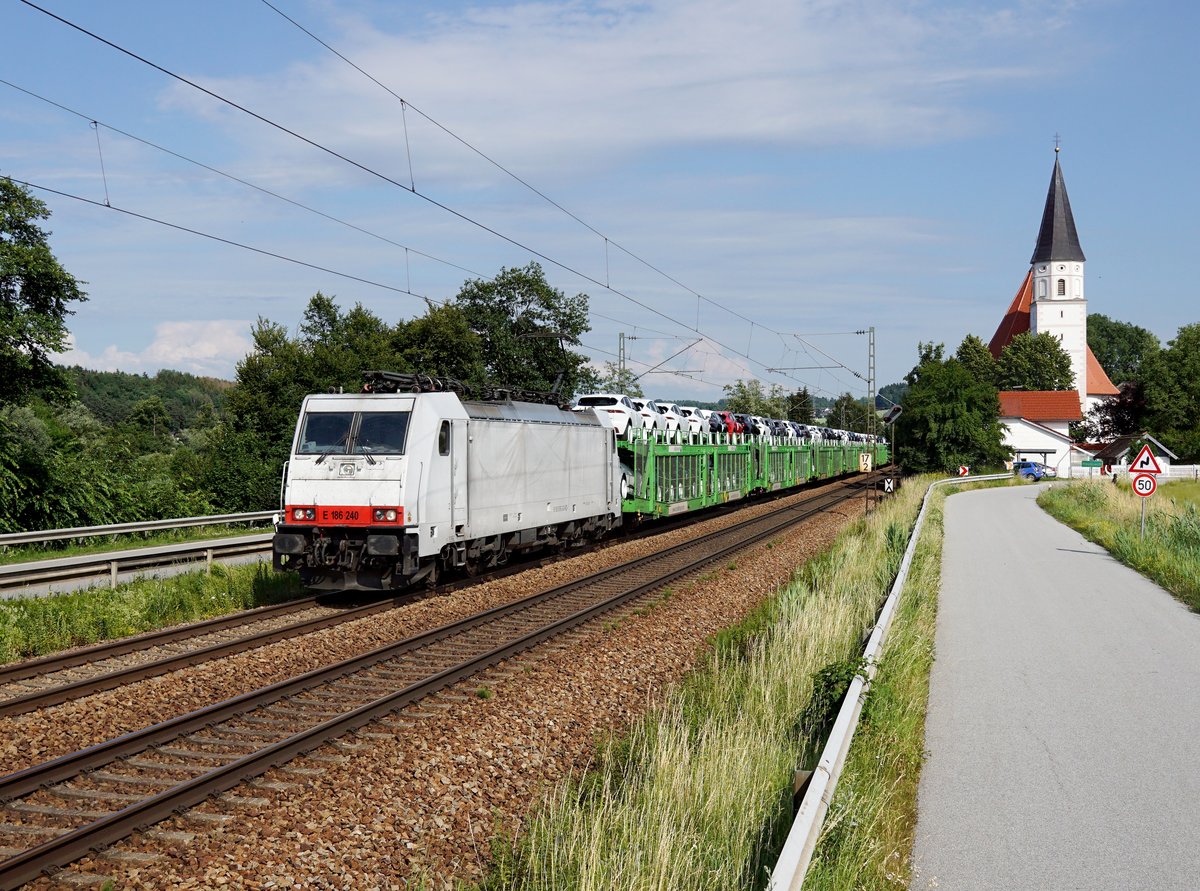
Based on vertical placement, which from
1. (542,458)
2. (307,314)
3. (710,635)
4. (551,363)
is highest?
(307,314)

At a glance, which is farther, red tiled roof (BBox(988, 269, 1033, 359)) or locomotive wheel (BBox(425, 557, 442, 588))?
red tiled roof (BBox(988, 269, 1033, 359))

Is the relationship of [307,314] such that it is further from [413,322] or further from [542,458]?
[542,458]

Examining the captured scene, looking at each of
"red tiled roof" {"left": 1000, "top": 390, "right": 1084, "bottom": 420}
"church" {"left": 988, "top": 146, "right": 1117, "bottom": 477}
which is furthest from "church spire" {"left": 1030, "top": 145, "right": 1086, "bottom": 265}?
"red tiled roof" {"left": 1000, "top": 390, "right": 1084, "bottom": 420}

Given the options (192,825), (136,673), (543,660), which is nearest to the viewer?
(192,825)

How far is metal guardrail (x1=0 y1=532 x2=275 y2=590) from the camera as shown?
1502cm

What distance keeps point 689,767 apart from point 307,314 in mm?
85818

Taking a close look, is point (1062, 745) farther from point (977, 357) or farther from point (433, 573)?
point (977, 357)

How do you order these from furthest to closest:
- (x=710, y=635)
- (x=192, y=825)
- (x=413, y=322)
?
(x=413, y=322) → (x=710, y=635) → (x=192, y=825)

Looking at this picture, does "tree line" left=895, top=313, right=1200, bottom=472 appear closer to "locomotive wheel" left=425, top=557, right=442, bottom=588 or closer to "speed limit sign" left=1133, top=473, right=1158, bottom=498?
"speed limit sign" left=1133, top=473, right=1158, bottom=498

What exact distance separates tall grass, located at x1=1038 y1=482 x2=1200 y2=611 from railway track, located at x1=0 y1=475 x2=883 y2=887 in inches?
398

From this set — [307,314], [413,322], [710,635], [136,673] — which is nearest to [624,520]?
[710,635]

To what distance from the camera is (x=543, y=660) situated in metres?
11.3

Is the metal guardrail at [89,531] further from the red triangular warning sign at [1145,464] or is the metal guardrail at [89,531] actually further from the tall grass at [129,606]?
the red triangular warning sign at [1145,464]

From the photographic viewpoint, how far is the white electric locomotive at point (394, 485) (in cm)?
1438
